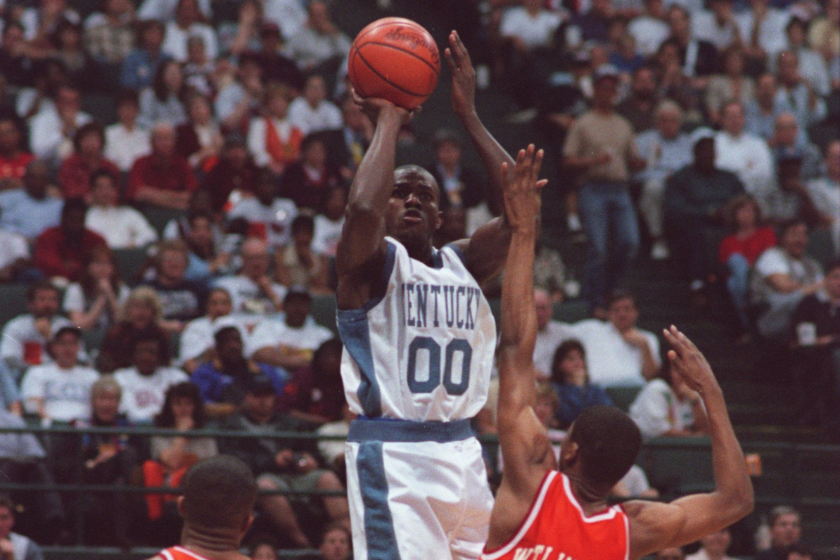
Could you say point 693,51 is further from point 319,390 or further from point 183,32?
point 319,390

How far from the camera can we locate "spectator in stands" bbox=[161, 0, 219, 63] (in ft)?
43.9

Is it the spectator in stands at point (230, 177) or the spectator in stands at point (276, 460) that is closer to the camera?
the spectator in stands at point (276, 460)

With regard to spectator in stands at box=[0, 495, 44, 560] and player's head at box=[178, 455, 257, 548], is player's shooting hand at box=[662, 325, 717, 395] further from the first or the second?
spectator in stands at box=[0, 495, 44, 560]

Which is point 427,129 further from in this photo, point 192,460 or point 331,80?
point 192,460

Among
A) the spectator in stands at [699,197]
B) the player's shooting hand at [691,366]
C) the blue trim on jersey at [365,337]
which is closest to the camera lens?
the player's shooting hand at [691,366]

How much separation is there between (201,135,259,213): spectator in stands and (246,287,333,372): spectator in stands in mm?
1811

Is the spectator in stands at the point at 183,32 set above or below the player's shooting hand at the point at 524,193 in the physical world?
above

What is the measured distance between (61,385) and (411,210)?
5.09 m

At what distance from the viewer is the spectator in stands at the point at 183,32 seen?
43.9ft

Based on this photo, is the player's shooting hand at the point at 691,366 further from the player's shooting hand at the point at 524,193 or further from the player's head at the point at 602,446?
the player's shooting hand at the point at 524,193

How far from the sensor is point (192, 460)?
27.2 ft

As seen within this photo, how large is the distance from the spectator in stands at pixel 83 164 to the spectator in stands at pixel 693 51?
272 inches

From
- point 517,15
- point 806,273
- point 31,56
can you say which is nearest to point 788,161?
point 806,273

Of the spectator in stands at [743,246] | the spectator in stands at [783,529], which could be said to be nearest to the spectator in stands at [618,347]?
the spectator in stands at [743,246]
